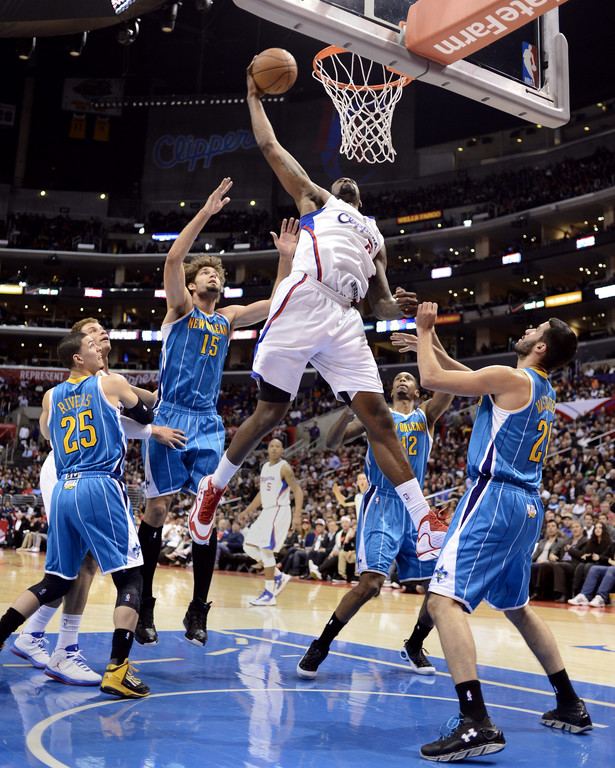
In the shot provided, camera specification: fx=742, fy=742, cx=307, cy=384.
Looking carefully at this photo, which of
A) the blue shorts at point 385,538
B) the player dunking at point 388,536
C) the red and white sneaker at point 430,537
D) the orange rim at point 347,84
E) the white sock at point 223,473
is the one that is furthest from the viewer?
the orange rim at point 347,84

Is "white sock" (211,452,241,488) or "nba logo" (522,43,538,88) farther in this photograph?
"nba logo" (522,43,538,88)

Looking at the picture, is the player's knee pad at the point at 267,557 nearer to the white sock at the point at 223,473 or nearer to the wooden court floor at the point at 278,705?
the wooden court floor at the point at 278,705

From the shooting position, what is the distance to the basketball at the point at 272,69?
15.8 feet

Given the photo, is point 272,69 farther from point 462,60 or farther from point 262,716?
point 262,716

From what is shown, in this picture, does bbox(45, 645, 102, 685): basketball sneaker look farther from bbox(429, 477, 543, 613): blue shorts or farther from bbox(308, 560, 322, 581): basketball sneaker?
bbox(308, 560, 322, 581): basketball sneaker

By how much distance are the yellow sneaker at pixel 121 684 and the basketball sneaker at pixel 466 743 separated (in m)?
1.69

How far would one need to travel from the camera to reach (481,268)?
35.2 m

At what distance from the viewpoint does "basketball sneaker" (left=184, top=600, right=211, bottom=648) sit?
4.96 m

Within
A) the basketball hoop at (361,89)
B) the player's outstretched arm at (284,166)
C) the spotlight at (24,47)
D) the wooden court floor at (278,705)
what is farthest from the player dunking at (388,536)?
the spotlight at (24,47)

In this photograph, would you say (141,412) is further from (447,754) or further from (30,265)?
(30,265)

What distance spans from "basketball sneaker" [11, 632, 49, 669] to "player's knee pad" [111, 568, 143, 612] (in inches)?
40.3

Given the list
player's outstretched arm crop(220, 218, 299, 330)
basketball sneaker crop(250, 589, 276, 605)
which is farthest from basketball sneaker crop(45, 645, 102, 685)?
basketball sneaker crop(250, 589, 276, 605)

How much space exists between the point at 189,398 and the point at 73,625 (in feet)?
5.70

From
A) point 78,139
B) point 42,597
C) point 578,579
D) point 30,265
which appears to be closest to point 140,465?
point 30,265
